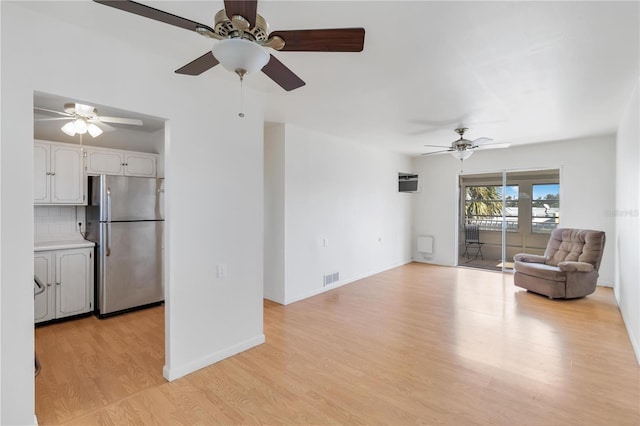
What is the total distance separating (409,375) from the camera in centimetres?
261

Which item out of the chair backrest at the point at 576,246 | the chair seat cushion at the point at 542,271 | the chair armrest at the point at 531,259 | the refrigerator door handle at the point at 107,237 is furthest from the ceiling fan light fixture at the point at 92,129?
the chair backrest at the point at 576,246

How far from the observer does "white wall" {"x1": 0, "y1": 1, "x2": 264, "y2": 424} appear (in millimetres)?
1813

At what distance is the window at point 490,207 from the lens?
6527 mm

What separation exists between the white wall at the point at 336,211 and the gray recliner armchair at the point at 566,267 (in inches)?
99.3

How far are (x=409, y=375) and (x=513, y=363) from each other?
1.01 m

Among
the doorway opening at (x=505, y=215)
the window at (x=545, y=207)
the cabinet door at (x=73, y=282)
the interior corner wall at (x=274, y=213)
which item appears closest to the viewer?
the cabinet door at (x=73, y=282)

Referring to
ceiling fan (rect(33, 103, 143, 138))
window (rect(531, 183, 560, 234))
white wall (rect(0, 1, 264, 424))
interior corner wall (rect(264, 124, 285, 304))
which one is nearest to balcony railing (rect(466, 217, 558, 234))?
window (rect(531, 183, 560, 234))

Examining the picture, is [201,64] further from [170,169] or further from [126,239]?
[126,239]

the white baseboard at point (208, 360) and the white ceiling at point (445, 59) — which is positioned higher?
the white ceiling at point (445, 59)

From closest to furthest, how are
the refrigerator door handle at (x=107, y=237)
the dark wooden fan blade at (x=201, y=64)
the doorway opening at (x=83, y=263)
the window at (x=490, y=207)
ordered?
the dark wooden fan blade at (x=201, y=64) < the doorway opening at (x=83, y=263) < the refrigerator door handle at (x=107, y=237) < the window at (x=490, y=207)

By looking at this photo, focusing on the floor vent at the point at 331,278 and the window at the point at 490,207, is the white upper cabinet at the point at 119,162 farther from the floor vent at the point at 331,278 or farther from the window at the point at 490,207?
the window at the point at 490,207

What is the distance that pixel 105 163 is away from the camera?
4.12 meters

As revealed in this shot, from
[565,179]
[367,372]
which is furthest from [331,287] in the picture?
[565,179]

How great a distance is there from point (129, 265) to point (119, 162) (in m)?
1.41
